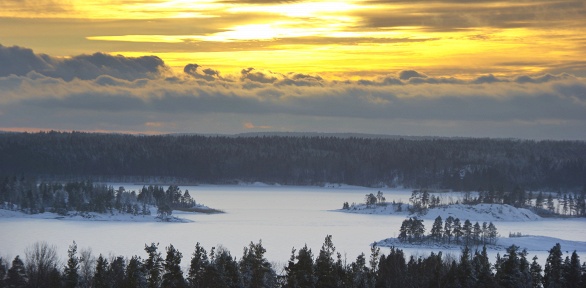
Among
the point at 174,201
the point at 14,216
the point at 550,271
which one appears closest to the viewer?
the point at 550,271

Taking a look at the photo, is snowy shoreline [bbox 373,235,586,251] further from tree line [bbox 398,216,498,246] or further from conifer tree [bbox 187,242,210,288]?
conifer tree [bbox 187,242,210,288]

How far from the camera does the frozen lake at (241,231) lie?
10599 centimetres

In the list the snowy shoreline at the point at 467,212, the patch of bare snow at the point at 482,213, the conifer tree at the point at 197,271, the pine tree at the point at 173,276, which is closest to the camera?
the pine tree at the point at 173,276

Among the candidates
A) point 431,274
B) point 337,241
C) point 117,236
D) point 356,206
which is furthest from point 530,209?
point 431,274

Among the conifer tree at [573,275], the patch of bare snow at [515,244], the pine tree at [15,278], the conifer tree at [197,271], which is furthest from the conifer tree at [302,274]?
the patch of bare snow at [515,244]

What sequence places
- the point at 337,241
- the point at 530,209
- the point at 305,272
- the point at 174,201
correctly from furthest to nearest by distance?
the point at 530,209
the point at 174,201
the point at 337,241
the point at 305,272

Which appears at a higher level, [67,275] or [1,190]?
[1,190]

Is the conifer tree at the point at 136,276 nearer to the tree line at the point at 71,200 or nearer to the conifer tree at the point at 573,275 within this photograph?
the conifer tree at the point at 573,275

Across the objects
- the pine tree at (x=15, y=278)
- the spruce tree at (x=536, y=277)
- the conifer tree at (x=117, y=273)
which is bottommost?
the pine tree at (x=15, y=278)

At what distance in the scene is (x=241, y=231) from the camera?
12900cm

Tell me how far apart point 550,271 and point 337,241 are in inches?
A: 2221

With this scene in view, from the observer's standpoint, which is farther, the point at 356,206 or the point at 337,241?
the point at 356,206

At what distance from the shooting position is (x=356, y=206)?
183125 millimetres

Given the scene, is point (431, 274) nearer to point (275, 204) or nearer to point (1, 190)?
point (1, 190)
